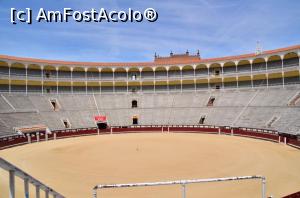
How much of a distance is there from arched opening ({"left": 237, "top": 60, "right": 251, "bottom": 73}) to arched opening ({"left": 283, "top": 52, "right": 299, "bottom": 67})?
557 cm

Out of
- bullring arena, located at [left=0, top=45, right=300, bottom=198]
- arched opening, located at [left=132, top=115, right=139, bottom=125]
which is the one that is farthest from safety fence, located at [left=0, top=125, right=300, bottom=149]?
arched opening, located at [left=132, top=115, right=139, bottom=125]

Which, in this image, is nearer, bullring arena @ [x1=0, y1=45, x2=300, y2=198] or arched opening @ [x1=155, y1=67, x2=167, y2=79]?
bullring arena @ [x1=0, y1=45, x2=300, y2=198]

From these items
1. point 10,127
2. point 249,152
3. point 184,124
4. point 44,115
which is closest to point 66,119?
point 44,115

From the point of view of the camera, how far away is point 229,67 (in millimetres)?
43688

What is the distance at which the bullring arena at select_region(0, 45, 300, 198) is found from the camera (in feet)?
43.2

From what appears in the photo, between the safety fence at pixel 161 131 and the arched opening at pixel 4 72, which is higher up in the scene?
the arched opening at pixel 4 72

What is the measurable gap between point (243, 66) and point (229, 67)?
2.34 meters

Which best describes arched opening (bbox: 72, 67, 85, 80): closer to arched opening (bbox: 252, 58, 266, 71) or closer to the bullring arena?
the bullring arena

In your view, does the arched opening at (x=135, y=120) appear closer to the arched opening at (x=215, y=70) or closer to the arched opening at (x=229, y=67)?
the arched opening at (x=215, y=70)

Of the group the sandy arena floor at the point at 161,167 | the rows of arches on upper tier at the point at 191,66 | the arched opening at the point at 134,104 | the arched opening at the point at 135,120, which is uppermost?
the rows of arches on upper tier at the point at 191,66

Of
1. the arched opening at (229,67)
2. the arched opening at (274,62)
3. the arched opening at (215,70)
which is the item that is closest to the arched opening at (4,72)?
the arched opening at (215,70)

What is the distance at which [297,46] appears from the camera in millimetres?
34188

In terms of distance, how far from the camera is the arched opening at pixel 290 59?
35619 millimetres

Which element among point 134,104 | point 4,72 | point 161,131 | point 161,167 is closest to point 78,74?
point 134,104
